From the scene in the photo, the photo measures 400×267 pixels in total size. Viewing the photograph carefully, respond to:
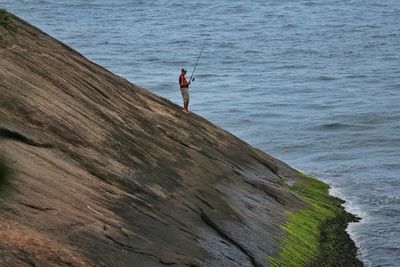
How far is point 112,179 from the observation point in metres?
20.5

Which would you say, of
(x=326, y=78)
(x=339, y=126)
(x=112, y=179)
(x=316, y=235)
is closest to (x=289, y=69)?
(x=326, y=78)

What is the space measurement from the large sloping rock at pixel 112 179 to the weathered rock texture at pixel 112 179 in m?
0.04

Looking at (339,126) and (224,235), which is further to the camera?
(339,126)

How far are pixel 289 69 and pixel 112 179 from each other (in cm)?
4859

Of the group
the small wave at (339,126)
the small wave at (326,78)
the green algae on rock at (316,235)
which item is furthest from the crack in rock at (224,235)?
the small wave at (326,78)

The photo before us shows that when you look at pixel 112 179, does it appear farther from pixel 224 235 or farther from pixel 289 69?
pixel 289 69

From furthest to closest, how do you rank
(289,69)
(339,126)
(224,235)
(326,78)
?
(289,69) → (326,78) → (339,126) → (224,235)

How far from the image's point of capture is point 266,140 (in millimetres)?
46594

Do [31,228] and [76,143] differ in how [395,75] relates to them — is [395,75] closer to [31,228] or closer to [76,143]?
[76,143]

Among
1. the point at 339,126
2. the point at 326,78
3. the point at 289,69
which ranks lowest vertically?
the point at 289,69

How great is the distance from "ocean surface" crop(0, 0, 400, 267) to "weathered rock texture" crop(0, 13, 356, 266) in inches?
216

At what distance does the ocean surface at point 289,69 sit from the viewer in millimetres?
38938

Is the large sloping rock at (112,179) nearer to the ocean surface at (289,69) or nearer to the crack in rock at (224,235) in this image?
the crack in rock at (224,235)

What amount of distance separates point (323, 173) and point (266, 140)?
305 inches
